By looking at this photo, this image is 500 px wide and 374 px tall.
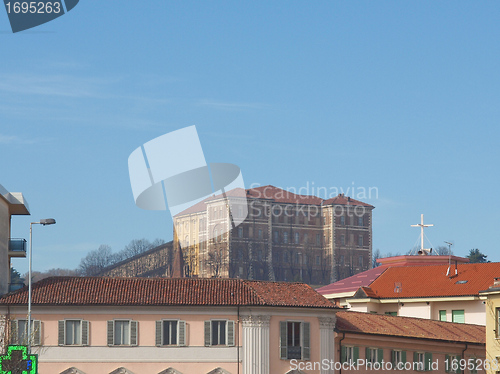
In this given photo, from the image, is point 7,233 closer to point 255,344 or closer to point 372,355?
point 255,344

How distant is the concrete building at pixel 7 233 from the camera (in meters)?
65.2

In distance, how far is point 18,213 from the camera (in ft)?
233

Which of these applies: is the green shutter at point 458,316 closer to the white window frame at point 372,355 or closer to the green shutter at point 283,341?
the white window frame at point 372,355

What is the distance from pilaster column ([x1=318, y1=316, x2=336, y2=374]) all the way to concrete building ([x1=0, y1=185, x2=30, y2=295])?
17.2 m

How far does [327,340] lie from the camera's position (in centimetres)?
6062

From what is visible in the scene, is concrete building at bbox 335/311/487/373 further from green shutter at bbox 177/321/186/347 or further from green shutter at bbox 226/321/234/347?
green shutter at bbox 177/321/186/347

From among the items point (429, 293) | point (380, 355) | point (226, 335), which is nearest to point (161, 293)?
point (226, 335)

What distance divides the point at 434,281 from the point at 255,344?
27501 millimetres

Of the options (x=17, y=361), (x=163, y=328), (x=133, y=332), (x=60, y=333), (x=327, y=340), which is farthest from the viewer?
(x=327, y=340)

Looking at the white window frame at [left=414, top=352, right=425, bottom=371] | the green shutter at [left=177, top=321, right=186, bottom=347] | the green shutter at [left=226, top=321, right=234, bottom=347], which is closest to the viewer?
the green shutter at [left=177, top=321, right=186, bottom=347]

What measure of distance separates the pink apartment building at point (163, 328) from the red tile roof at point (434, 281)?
21701 mm


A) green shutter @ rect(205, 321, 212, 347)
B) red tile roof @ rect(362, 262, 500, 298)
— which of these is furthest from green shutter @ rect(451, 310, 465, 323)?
green shutter @ rect(205, 321, 212, 347)

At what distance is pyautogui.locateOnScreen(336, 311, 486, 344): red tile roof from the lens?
2525 inches

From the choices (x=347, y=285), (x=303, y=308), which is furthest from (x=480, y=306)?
(x=303, y=308)
